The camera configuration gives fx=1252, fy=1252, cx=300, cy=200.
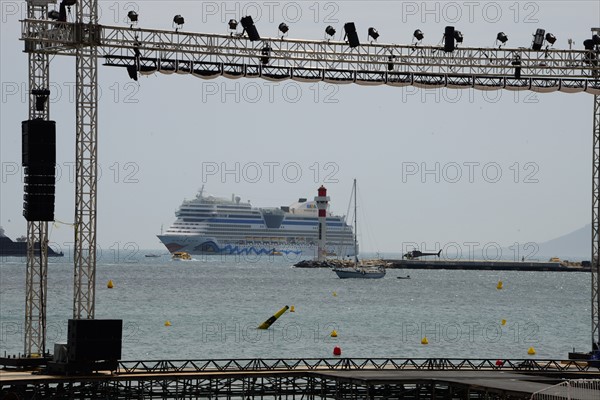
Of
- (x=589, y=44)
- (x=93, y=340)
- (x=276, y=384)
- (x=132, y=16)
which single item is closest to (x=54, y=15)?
(x=132, y=16)

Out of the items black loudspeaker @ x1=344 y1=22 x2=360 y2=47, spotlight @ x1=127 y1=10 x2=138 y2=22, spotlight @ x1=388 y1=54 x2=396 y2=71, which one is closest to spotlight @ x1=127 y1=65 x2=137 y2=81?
spotlight @ x1=127 y1=10 x2=138 y2=22

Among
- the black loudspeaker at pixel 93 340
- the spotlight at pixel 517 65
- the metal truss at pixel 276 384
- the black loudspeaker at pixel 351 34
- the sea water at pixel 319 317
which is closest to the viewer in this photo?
the metal truss at pixel 276 384

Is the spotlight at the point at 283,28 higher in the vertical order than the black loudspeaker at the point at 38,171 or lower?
higher

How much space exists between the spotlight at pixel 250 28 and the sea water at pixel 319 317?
28.2 meters

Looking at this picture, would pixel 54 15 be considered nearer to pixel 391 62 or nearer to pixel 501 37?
pixel 391 62

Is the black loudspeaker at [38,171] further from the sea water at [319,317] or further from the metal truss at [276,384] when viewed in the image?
the sea water at [319,317]

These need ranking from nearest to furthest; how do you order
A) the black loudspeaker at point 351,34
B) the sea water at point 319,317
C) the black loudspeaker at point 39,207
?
1. the black loudspeaker at point 39,207
2. the black loudspeaker at point 351,34
3. the sea water at point 319,317

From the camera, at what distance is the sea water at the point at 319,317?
233 ft

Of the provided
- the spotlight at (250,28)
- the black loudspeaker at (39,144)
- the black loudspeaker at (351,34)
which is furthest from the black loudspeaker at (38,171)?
the black loudspeaker at (351,34)

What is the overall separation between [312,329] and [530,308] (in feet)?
127

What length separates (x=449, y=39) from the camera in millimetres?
40625

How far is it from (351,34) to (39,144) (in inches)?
414

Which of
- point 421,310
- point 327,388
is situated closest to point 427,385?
point 327,388

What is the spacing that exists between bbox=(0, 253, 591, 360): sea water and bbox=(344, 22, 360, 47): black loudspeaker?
92.6 ft
